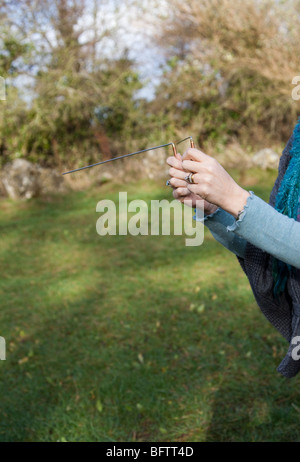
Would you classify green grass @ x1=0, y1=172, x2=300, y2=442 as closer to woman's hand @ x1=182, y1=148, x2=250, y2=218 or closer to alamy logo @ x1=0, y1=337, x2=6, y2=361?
alamy logo @ x1=0, y1=337, x2=6, y2=361

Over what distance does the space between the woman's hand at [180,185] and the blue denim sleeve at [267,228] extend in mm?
221

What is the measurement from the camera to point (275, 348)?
3.29 meters

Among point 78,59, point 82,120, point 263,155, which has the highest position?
point 78,59

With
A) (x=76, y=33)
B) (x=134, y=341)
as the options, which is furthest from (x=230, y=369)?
(x=76, y=33)

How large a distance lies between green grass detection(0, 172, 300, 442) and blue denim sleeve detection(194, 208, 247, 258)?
1462 millimetres

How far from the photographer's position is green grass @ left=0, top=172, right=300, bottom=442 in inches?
106

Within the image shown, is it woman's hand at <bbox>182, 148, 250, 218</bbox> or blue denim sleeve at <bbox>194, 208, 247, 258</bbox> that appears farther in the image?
blue denim sleeve at <bbox>194, 208, 247, 258</bbox>

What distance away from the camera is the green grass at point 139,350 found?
8.87 feet

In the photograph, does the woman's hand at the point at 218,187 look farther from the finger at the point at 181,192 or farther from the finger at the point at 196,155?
the finger at the point at 181,192

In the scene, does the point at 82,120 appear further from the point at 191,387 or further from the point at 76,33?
the point at 191,387

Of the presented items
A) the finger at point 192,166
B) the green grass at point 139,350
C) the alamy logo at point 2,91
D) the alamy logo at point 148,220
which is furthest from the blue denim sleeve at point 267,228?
the alamy logo at point 2,91

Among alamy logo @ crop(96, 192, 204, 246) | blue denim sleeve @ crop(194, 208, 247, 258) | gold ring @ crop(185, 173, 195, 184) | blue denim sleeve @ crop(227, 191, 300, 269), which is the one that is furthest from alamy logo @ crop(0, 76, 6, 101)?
Result: blue denim sleeve @ crop(227, 191, 300, 269)

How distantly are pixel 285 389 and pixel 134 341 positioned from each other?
1.20 metres

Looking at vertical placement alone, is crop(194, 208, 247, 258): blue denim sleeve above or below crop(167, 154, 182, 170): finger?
below
